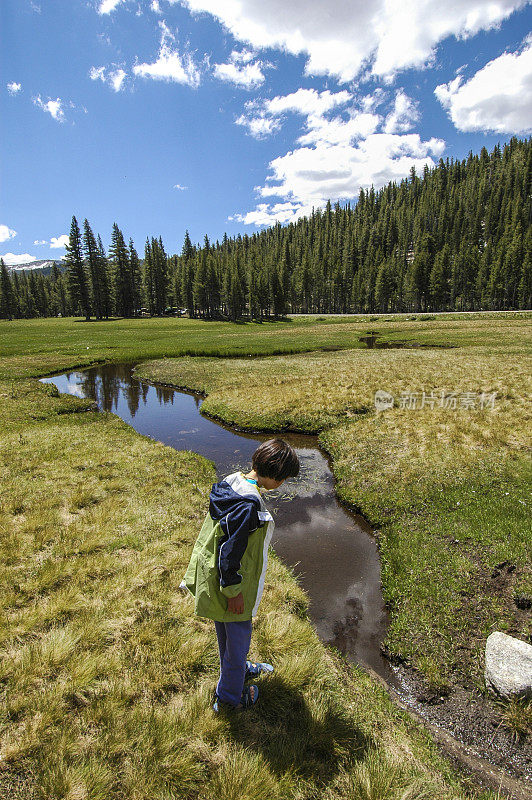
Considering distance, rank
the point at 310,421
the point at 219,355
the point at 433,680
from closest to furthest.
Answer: the point at 433,680, the point at 310,421, the point at 219,355

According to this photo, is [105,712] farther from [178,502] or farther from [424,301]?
[424,301]

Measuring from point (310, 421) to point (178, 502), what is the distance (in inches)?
377

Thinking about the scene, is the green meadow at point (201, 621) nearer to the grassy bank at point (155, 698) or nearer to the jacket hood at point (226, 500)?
the grassy bank at point (155, 698)

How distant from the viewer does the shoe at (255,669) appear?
4660 mm

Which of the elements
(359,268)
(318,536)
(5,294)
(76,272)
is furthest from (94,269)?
(318,536)

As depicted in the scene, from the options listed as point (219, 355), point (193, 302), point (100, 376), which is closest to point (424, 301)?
point (193, 302)

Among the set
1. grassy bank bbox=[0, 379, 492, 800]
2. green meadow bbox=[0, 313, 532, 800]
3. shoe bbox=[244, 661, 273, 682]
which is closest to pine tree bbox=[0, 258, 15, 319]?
green meadow bbox=[0, 313, 532, 800]

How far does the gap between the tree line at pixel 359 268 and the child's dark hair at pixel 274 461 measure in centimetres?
10069

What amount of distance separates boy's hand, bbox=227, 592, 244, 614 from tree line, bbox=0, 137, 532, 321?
101 meters

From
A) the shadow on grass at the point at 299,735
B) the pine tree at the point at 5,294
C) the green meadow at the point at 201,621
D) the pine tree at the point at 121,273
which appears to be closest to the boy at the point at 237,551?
the shadow on grass at the point at 299,735

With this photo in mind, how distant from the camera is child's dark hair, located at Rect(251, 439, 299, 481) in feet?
12.0

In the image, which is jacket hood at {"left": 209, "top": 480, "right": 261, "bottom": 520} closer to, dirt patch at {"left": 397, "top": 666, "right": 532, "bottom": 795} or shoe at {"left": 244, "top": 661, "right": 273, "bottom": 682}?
shoe at {"left": 244, "top": 661, "right": 273, "bottom": 682}

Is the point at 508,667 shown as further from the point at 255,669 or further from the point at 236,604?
the point at 236,604

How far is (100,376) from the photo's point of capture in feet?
111
